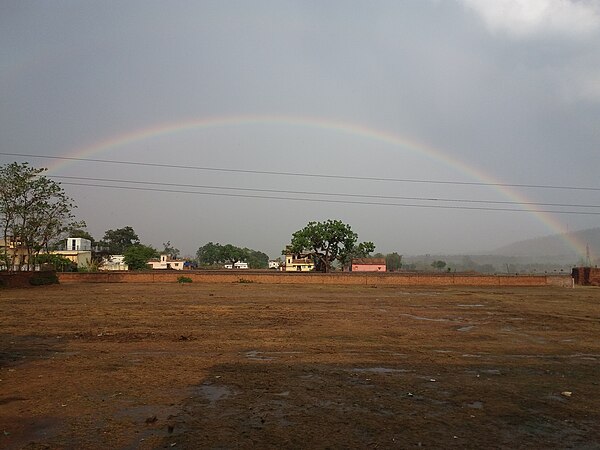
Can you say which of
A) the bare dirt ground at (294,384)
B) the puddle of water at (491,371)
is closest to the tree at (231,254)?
the bare dirt ground at (294,384)

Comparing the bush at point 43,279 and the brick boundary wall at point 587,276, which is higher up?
the brick boundary wall at point 587,276

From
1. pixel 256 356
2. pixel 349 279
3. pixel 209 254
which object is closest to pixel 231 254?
pixel 209 254

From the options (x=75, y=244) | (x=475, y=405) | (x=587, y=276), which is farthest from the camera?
(x=75, y=244)

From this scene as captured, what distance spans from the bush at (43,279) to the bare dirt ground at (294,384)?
22.7 meters

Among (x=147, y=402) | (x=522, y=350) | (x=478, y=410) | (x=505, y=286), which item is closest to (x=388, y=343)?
(x=522, y=350)

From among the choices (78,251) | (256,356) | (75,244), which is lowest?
(256,356)

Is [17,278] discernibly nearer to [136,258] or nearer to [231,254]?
[136,258]

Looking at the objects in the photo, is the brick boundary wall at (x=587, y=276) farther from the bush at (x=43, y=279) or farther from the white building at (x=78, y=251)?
the white building at (x=78, y=251)

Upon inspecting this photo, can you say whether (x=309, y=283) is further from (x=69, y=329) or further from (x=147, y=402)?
(x=147, y=402)

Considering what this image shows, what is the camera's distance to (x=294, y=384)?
787cm

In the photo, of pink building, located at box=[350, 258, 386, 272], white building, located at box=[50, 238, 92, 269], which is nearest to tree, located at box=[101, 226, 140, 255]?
white building, located at box=[50, 238, 92, 269]

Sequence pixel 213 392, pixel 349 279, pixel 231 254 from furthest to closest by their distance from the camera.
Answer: pixel 231 254 < pixel 349 279 < pixel 213 392

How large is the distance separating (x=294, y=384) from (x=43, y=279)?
3542 cm

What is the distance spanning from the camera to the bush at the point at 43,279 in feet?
118
